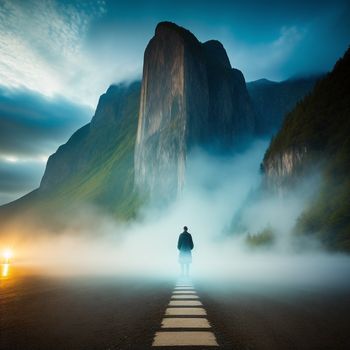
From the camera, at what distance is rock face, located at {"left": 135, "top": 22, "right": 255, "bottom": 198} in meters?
103

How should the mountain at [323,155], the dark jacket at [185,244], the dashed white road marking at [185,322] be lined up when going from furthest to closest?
the mountain at [323,155] < the dark jacket at [185,244] < the dashed white road marking at [185,322]

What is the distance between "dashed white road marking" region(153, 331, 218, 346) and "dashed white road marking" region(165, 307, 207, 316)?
1.78 m

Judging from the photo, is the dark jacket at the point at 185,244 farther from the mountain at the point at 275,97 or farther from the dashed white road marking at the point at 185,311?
the mountain at the point at 275,97

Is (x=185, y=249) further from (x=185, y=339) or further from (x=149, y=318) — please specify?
(x=185, y=339)

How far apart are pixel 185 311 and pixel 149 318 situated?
3.21 feet

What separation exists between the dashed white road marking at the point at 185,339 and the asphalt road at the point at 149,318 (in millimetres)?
134

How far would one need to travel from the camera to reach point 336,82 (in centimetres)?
6819

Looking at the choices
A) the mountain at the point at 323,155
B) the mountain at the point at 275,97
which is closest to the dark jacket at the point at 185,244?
the mountain at the point at 323,155

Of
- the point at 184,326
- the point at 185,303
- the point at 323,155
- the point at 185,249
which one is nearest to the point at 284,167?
the point at 323,155

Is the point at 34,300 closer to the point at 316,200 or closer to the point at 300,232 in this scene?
the point at 300,232

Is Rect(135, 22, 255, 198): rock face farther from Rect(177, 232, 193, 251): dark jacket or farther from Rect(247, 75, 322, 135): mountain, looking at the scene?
Rect(177, 232, 193, 251): dark jacket

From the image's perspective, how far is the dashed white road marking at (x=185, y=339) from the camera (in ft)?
15.4

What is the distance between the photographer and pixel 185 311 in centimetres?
735

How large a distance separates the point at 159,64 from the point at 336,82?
222 ft
